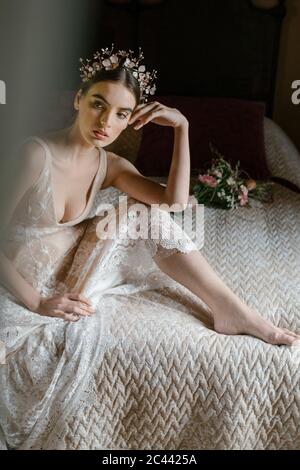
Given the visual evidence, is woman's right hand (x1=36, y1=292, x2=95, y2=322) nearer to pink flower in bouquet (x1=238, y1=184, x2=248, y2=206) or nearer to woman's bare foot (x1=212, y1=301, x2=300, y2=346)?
woman's bare foot (x1=212, y1=301, x2=300, y2=346)

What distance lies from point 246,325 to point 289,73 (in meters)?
1.67

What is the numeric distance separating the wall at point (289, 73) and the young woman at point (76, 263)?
1.38m

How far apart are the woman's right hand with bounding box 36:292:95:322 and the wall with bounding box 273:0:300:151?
69.3 inches

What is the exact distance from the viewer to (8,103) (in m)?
0.62

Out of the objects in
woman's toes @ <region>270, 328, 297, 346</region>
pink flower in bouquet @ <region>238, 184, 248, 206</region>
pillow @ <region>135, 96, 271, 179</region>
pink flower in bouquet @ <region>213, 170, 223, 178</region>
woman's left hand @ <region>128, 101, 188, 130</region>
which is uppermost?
woman's left hand @ <region>128, 101, 188, 130</region>

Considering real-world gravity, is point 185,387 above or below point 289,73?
below

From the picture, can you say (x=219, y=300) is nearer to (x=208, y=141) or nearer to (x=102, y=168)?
(x=102, y=168)

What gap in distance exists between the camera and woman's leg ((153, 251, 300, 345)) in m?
1.31

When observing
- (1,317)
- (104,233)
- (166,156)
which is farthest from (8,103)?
(166,156)

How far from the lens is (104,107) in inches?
50.8

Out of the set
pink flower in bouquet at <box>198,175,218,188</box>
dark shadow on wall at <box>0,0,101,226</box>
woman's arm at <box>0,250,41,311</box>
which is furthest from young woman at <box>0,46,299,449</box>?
pink flower in bouquet at <box>198,175,218,188</box>

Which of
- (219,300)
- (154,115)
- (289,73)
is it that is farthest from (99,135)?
(289,73)

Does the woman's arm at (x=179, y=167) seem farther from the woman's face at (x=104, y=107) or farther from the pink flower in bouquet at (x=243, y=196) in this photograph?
the pink flower in bouquet at (x=243, y=196)
